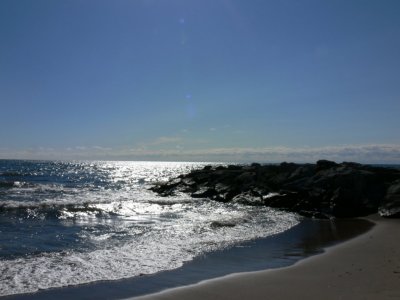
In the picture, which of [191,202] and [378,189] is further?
[191,202]

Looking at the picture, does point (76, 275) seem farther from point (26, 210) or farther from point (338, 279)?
point (26, 210)

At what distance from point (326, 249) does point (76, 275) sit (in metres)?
8.25

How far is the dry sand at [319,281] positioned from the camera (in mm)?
7715

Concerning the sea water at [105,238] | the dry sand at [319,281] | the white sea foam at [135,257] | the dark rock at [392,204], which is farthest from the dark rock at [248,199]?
the dry sand at [319,281]

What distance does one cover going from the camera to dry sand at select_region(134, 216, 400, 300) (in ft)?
25.3

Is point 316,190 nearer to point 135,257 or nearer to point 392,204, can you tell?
point 392,204

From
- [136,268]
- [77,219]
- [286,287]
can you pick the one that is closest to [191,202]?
[77,219]

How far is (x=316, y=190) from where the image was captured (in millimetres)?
26562

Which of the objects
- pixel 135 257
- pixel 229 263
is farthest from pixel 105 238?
pixel 229 263

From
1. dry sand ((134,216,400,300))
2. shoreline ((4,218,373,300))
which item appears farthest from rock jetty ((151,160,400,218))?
dry sand ((134,216,400,300))

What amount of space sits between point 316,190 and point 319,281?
1847 centimetres

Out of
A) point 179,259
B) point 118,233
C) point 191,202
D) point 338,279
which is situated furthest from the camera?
point 191,202

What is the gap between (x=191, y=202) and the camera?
30.5m

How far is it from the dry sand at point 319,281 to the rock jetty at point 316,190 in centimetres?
1134
